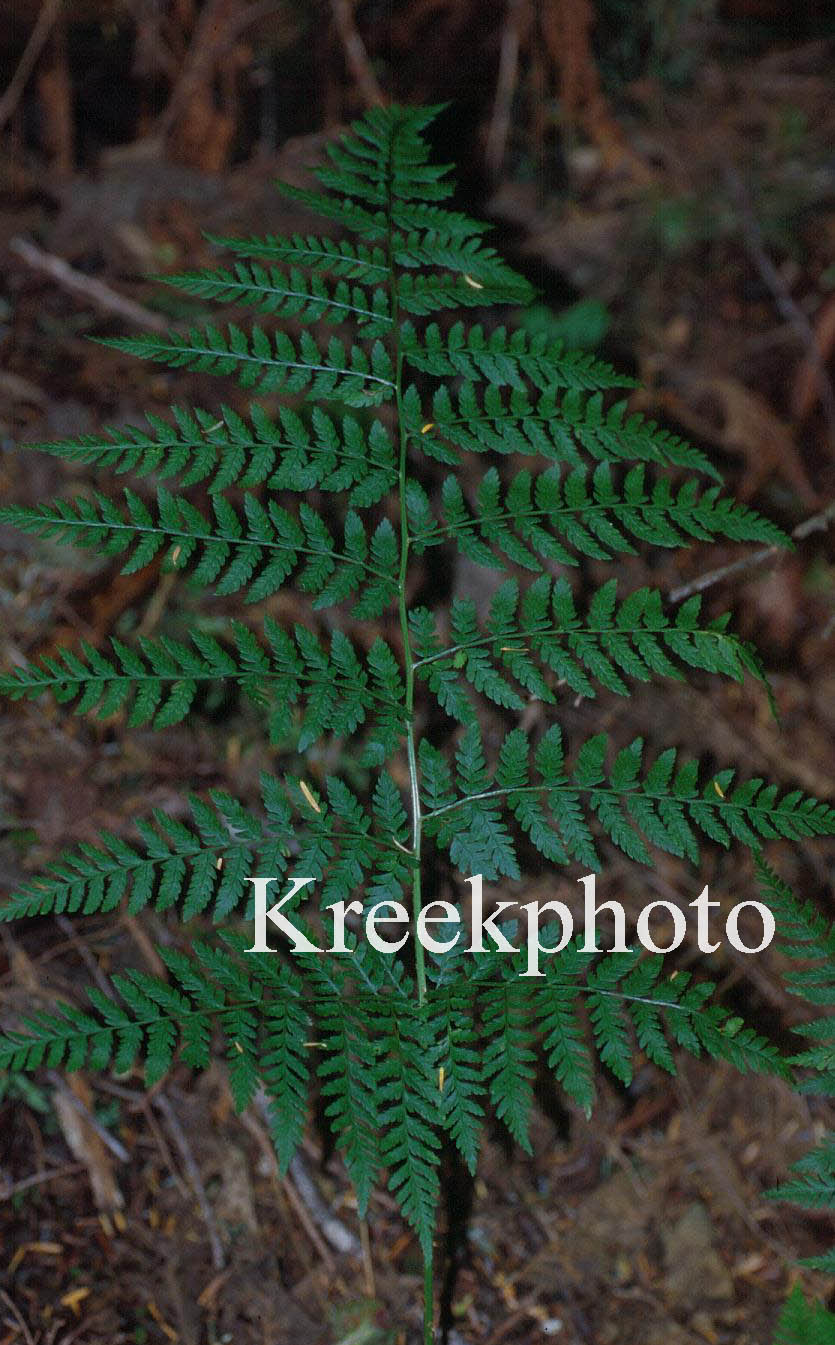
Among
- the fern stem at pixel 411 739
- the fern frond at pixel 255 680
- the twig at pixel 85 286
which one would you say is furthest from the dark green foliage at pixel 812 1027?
the twig at pixel 85 286

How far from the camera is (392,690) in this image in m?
2.07

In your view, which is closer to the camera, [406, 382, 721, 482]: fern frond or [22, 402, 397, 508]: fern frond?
[22, 402, 397, 508]: fern frond

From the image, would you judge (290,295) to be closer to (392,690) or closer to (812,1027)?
(392,690)

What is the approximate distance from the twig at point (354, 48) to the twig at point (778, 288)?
1548 millimetres

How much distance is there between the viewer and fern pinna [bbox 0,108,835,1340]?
1.82 meters

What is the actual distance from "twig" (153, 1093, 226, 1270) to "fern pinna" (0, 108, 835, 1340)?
1.70 ft

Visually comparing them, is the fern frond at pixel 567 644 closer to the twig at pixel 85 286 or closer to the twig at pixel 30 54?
the twig at pixel 85 286

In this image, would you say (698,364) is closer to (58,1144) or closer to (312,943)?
(312,943)

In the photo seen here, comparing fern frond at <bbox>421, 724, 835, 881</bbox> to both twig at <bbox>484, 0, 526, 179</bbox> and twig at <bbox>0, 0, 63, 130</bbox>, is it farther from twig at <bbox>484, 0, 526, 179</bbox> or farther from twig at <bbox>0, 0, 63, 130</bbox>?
twig at <bbox>0, 0, 63, 130</bbox>

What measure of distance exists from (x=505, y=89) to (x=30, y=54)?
182 cm

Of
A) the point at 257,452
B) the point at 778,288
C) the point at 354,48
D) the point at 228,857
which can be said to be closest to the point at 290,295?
the point at 257,452

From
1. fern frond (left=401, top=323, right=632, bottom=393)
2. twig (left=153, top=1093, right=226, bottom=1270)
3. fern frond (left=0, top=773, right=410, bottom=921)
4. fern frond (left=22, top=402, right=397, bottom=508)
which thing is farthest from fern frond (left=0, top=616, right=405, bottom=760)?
twig (left=153, top=1093, right=226, bottom=1270)

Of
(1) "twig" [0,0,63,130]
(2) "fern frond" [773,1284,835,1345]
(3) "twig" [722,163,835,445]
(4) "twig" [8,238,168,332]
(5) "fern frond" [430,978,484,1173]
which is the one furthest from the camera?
(3) "twig" [722,163,835,445]

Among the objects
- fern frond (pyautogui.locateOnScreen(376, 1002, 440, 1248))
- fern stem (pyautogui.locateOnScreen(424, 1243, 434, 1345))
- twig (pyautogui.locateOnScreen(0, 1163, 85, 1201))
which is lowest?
twig (pyautogui.locateOnScreen(0, 1163, 85, 1201))
